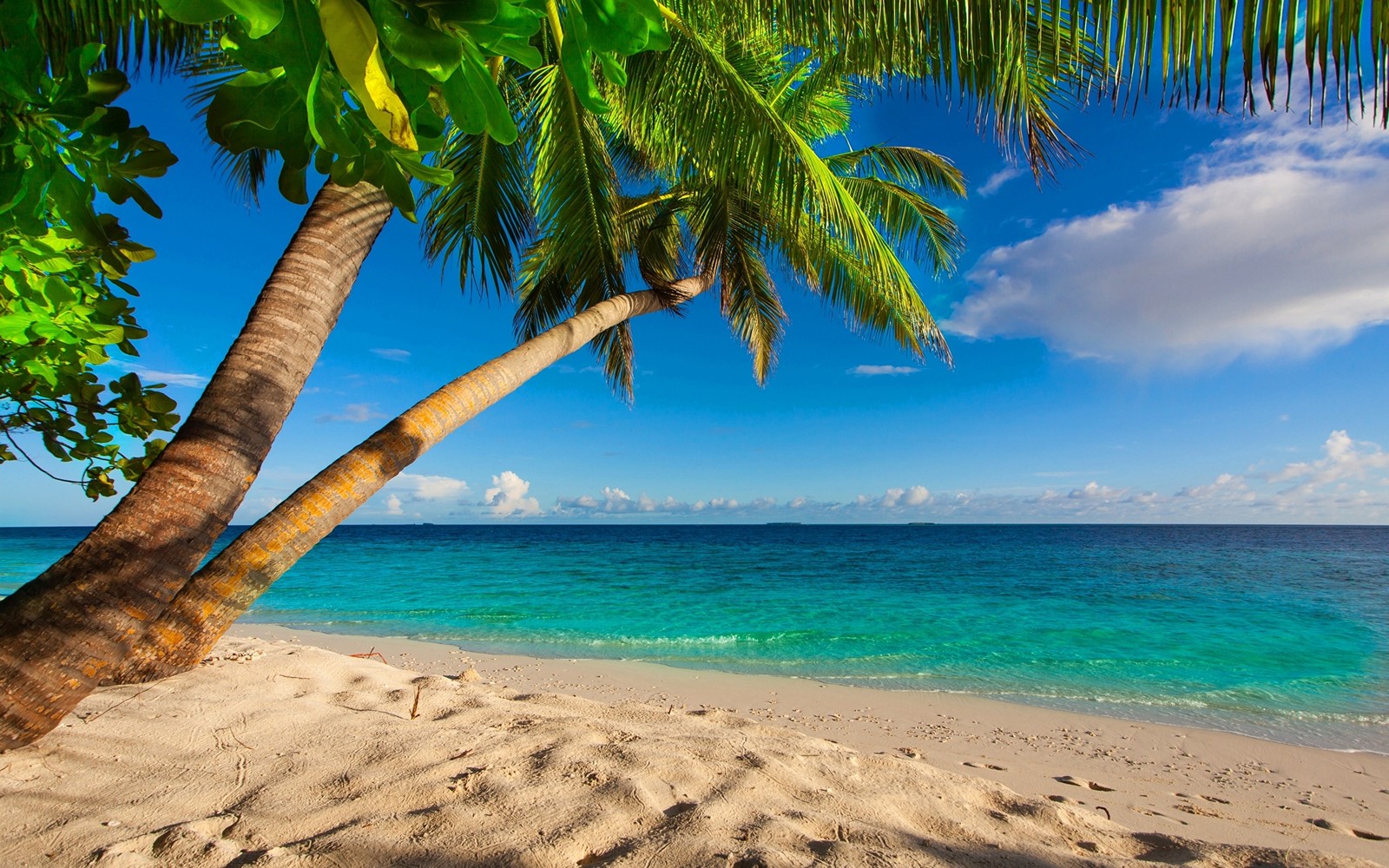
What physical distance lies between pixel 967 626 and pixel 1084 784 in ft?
24.2

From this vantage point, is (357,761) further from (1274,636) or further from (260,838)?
(1274,636)

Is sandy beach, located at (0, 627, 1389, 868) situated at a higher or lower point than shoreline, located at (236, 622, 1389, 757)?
higher

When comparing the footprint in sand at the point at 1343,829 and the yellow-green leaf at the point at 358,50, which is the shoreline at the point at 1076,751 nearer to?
the footprint in sand at the point at 1343,829

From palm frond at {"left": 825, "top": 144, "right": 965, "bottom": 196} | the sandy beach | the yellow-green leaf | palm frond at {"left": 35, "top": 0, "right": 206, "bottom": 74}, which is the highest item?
palm frond at {"left": 825, "top": 144, "right": 965, "bottom": 196}

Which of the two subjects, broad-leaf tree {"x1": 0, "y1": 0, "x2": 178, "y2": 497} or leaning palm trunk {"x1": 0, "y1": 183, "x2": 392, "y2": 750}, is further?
leaning palm trunk {"x1": 0, "y1": 183, "x2": 392, "y2": 750}

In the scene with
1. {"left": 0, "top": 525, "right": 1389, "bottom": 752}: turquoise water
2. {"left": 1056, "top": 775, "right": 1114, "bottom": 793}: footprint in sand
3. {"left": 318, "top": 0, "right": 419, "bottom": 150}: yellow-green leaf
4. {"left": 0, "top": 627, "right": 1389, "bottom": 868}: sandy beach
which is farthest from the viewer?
{"left": 0, "top": 525, "right": 1389, "bottom": 752}: turquoise water

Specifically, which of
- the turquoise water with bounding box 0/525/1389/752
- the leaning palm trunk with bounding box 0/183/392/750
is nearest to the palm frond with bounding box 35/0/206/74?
the leaning palm trunk with bounding box 0/183/392/750

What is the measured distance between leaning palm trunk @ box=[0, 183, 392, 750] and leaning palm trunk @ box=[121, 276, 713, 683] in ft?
1.41

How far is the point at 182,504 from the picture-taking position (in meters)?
2.29

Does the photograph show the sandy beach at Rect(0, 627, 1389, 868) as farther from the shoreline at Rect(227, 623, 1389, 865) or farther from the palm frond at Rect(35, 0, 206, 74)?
the palm frond at Rect(35, 0, 206, 74)

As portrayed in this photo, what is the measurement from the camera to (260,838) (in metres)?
1.92

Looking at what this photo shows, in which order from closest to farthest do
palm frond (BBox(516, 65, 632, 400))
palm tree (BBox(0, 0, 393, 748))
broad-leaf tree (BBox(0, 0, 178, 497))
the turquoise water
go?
broad-leaf tree (BBox(0, 0, 178, 497)) < palm tree (BBox(0, 0, 393, 748)) < palm frond (BBox(516, 65, 632, 400)) < the turquoise water

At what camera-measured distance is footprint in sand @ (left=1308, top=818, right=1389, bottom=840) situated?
320 centimetres

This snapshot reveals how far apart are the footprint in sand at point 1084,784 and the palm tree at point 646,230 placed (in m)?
3.26
